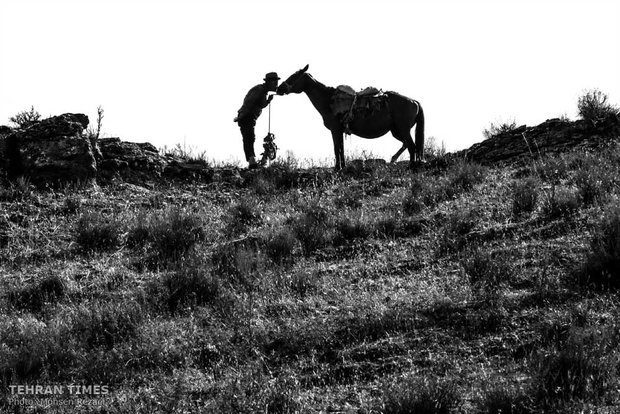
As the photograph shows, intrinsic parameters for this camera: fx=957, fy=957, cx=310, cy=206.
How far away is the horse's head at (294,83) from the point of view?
19047mm

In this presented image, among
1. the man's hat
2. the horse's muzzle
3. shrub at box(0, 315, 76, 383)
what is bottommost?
shrub at box(0, 315, 76, 383)

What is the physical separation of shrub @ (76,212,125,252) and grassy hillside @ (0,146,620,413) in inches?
1.2

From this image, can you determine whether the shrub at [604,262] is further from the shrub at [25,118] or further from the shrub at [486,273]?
the shrub at [25,118]

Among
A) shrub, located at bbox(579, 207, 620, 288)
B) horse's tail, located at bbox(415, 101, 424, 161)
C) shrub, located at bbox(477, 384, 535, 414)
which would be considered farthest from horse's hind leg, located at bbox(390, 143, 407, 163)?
shrub, located at bbox(477, 384, 535, 414)

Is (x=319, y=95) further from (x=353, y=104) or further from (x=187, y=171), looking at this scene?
(x=187, y=171)

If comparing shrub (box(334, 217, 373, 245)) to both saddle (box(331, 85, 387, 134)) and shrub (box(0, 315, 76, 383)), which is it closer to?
shrub (box(0, 315, 76, 383))

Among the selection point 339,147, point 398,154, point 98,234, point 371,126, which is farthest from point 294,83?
point 98,234

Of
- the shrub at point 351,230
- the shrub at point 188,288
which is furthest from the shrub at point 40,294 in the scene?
the shrub at point 351,230

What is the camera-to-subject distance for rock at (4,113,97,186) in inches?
640

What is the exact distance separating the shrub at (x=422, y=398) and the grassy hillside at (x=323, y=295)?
17mm

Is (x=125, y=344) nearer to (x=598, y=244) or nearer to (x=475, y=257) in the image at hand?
(x=475, y=257)

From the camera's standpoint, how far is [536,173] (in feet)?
54.6

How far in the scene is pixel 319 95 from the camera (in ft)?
63.1

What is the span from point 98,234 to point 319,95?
675cm
